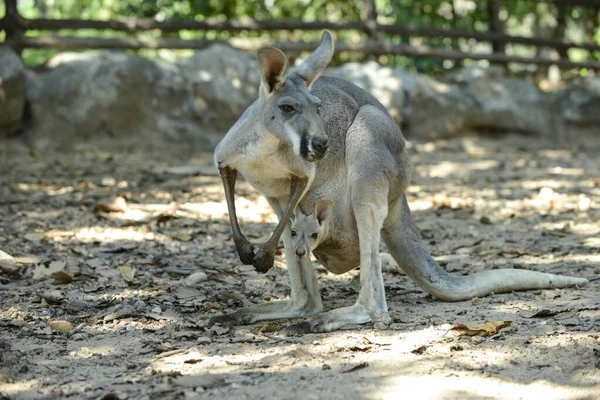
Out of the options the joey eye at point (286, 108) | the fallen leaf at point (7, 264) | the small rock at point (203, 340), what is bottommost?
the small rock at point (203, 340)

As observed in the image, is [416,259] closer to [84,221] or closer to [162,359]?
[162,359]

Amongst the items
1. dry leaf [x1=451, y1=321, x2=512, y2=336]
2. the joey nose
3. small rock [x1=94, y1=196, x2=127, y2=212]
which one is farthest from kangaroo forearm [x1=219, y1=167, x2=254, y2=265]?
small rock [x1=94, y1=196, x2=127, y2=212]

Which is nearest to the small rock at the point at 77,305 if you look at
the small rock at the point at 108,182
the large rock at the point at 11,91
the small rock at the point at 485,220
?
the small rock at the point at 108,182

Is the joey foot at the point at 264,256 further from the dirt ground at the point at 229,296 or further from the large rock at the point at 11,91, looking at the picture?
the large rock at the point at 11,91

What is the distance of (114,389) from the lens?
301cm

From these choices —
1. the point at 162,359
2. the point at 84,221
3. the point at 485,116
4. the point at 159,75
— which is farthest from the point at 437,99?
the point at 162,359

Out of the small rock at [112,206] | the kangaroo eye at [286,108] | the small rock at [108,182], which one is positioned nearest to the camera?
the kangaroo eye at [286,108]

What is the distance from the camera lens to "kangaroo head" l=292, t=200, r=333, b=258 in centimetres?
401

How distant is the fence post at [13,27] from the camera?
345 inches

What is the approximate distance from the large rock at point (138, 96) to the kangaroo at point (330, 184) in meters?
4.50

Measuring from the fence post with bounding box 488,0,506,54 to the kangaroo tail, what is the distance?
6794 millimetres

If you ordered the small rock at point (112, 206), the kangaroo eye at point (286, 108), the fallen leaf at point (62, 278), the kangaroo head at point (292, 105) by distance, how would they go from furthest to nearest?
the small rock at point (112, 206), the fallen leaf at point (62, 278), the kangaroo eye at point (286, 108), the kangaroo head at point (292, 105)

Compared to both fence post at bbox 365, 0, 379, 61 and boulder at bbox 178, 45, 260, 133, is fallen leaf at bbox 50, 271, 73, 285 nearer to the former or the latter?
boulder at bbox 178, 45, 260, 133

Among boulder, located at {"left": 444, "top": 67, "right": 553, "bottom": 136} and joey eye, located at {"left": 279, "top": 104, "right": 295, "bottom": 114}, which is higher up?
joey eye, located at {"left": 279, "top": 104, "right": 295, "bottom": 114}
